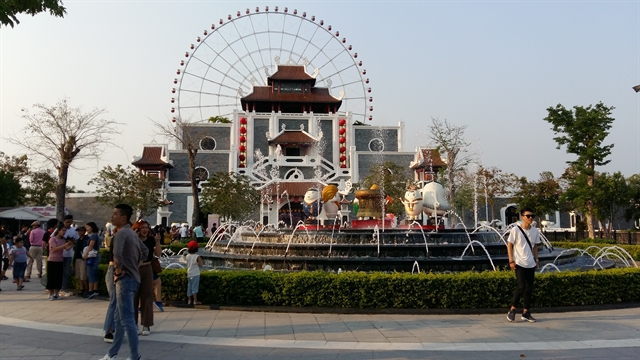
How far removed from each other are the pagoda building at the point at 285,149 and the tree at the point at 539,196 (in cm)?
943

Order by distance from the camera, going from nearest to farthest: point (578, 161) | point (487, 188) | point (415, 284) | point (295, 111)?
point (415, 284)
point (578, 161)
point (487, 188)
point (295, 111)

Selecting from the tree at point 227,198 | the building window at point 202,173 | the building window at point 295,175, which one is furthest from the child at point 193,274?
the building window at point 202,173

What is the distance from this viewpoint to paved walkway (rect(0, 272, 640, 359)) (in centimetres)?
582

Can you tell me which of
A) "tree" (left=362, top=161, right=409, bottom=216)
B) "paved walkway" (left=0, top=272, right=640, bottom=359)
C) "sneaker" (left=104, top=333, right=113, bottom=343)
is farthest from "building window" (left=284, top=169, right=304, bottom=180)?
"sneaker" (left=104, top=333, right=113, bottom=343)

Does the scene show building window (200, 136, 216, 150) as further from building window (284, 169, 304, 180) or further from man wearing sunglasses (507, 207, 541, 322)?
man wearing sunglasses (507, 207, 541, 322)

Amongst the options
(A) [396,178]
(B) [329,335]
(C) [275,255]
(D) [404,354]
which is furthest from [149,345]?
(A) [396,178]

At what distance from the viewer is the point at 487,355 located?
18.6ft

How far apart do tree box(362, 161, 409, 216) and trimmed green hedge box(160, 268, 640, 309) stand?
2450 cm

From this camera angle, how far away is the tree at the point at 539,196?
38.2 meters

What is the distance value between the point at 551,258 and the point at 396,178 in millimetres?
26312

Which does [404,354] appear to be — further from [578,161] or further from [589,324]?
[578,161]

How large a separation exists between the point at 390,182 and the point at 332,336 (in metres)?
30.7

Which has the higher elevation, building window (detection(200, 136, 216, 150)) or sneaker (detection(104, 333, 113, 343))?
building window (detection(200, 136, 216, 150))

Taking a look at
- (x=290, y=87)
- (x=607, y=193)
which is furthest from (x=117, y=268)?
(x=290, y=87)
